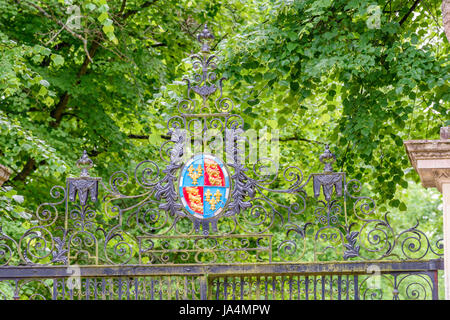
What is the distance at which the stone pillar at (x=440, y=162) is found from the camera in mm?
5867

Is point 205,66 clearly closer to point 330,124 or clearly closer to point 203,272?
point 203,272

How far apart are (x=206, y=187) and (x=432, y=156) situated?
194 cm

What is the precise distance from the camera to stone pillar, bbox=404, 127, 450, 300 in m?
5.87

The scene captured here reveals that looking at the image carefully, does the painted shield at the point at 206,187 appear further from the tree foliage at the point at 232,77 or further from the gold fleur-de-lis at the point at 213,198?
the tree foliage at the point at 232,77

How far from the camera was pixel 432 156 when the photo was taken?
5914 millimetres

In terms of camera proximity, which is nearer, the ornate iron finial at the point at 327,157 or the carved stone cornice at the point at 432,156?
the carved stone cornice at the point at 432,156

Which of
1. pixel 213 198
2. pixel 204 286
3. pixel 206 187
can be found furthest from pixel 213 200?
pixel 204 286

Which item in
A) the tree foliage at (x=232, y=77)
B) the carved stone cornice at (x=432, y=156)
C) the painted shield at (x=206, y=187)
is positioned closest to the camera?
the carved stone cornice at (x=432, y=156)

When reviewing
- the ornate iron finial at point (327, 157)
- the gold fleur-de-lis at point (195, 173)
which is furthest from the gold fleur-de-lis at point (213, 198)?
the ornate iron finial at point (327, 157)

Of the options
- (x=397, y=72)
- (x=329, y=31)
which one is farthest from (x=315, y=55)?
(x=397, y=72)

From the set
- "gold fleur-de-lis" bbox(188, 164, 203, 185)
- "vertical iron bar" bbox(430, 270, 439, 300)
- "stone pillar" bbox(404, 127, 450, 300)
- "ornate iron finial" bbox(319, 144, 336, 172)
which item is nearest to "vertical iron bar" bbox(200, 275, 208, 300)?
"gold fleur-de-lis" bbox(188, 164, 203, 185)

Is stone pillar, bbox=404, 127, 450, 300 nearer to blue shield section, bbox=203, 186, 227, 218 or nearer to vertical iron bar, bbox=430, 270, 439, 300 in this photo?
vertical iron bar, bbox=430, 270, 439, 300

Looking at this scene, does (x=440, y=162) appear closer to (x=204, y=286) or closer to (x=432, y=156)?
(x=432, y=156)

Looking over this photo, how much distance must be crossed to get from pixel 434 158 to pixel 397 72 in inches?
116
